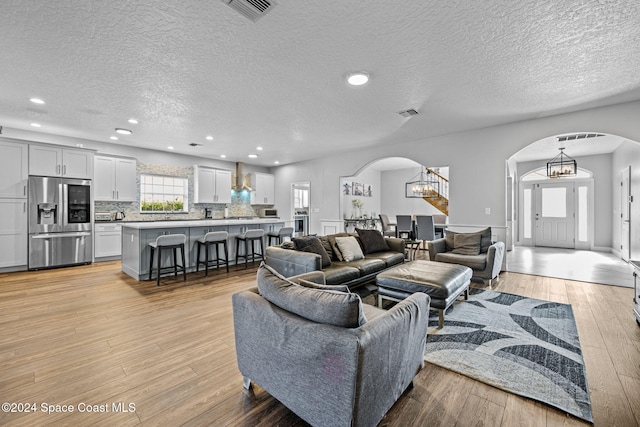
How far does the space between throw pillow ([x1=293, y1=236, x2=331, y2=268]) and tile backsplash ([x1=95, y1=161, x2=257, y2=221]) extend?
531cm

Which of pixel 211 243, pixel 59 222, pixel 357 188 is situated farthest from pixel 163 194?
pixel 357 188

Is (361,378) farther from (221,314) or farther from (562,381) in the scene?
(221,314)

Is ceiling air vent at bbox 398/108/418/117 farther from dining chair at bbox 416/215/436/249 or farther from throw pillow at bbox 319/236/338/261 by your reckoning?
dining chair at bbox 416/215/436/249

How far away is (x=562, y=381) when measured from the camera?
6.39 feet

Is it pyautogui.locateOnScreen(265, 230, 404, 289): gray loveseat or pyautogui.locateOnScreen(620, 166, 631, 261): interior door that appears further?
pyautogui.locateOnScreen(620, 166, 631, 261): interior door

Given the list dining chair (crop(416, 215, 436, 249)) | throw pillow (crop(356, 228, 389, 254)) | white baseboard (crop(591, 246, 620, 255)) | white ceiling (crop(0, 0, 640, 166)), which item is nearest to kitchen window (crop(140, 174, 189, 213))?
white ceiling (crop(0, 0, 640, 166))

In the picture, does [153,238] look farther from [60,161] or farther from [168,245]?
[60,161]

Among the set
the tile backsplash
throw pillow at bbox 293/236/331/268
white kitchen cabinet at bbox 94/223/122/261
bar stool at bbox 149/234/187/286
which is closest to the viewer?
throw pillow at bbox 293/236/331/268

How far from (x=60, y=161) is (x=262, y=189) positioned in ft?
16.4

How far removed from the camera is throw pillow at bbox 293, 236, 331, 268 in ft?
11.9

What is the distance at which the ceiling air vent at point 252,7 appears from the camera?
1.99 metres

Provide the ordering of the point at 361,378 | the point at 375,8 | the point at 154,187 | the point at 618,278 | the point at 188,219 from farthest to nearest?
the point at 188,219 < the point at 154,187 < the point at 618,278 < the point at 375,8 < the point at 361,378

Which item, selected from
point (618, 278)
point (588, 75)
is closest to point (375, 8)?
point (588, 75)

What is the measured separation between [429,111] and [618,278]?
423 cm
